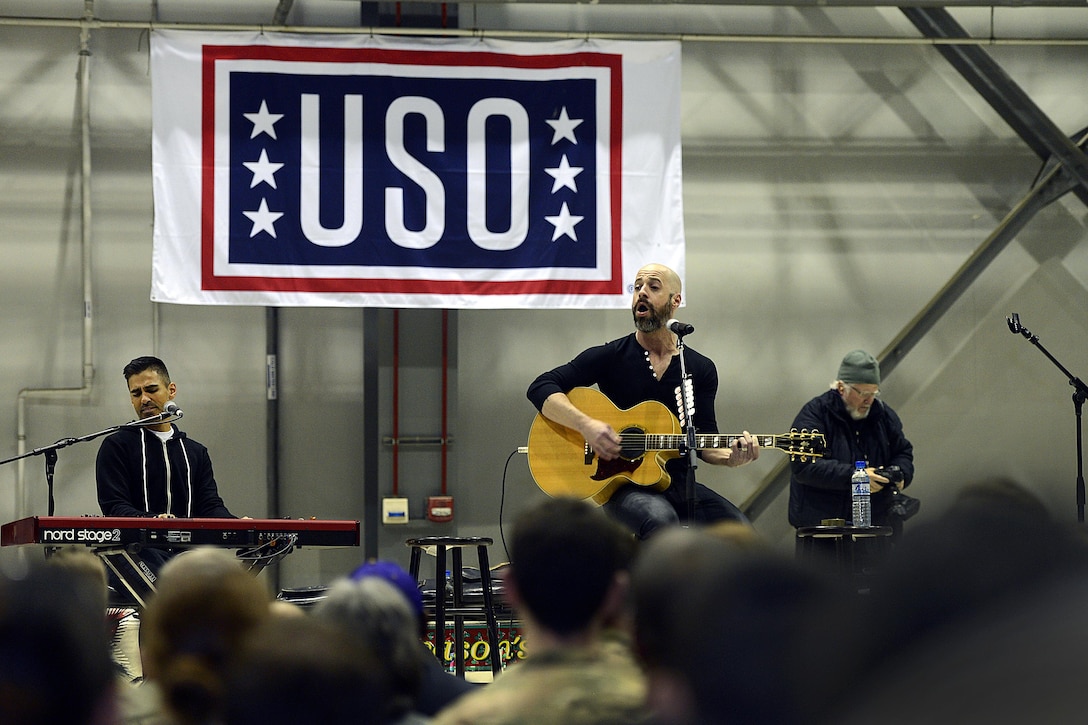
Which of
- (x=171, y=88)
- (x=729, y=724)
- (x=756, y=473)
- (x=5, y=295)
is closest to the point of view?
(x=729, y=724)

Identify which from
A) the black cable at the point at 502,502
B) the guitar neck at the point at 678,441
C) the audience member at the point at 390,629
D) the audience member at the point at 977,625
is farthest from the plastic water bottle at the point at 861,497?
the audience member at the point at 977,625

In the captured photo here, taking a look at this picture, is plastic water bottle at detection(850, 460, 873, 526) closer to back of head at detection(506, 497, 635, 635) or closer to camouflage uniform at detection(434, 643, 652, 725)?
back of head at detection(506, 497, 635, 635)

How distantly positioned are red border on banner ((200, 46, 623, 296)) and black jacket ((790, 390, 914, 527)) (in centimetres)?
133

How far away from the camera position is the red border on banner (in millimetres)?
6574

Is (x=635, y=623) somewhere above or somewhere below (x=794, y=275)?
below

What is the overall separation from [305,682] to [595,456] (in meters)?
4.21

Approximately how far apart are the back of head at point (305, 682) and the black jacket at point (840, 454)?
511 centimetres

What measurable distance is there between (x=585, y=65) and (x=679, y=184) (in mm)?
855

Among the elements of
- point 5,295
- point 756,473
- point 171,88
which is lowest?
point 756,473

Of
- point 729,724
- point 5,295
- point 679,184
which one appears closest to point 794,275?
point 679,184

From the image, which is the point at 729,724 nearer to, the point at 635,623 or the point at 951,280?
the point at 635,623

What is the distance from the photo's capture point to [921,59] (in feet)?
26.5

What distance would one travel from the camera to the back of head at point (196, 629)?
1.69m

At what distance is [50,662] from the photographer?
1282 mm
